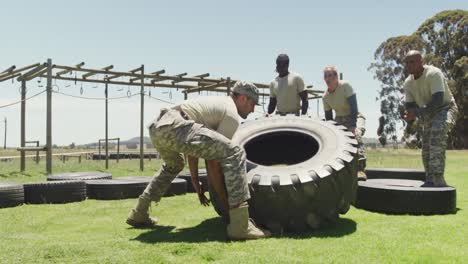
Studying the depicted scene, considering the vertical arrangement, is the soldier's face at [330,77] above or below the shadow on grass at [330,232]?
above

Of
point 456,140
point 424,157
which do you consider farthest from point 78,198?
A: point 456,140

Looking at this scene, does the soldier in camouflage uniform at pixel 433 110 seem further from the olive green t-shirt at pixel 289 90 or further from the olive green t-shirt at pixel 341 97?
the olive green t-shirt at pixel 289 90

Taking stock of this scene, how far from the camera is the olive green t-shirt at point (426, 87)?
5.68 m

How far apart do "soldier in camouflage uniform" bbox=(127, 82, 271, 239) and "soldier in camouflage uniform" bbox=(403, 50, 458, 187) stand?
2.68 metres

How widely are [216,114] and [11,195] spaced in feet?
12.3

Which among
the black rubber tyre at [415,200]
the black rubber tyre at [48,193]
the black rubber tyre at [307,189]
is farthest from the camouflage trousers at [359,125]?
the black rubber tyre at [48,193]

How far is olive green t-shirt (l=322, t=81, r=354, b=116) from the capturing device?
6.50 meters

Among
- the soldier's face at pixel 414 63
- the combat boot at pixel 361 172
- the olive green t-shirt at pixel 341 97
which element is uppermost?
the soldier's face at pixel 414 63

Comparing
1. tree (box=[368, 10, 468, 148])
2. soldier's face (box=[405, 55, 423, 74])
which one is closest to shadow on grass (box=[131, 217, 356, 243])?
soldier's face (box=[405, 55, 423, 74])

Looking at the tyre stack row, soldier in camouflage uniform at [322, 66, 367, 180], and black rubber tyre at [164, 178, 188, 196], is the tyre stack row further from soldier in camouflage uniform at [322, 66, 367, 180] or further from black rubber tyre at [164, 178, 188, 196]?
soldier in camouflage uniform at [322, 66, 367, 180]

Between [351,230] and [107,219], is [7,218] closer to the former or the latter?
[107,219]

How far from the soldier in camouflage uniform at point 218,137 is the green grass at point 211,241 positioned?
0.98 ft

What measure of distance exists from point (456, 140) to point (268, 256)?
40.1m

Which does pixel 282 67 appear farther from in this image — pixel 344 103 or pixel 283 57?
pixel 344 103
